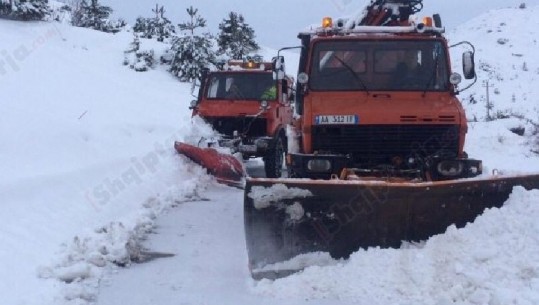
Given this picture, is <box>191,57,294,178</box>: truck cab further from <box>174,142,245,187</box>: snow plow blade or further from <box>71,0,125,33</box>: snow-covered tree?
<box>71,0,125,33</box>: snow-covered tree

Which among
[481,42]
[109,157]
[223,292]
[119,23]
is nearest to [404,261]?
[223,292]

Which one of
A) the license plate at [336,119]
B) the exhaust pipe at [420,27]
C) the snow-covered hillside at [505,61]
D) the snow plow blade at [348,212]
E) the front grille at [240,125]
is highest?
the exhaust pipe at [420,27]

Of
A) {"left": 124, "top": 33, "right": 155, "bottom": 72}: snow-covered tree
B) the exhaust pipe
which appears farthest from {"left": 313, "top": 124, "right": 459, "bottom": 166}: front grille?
{"left": 124, "top": 33, "right": 155, "bottom": 72}: snow-covered tree

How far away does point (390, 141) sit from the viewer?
6043mm

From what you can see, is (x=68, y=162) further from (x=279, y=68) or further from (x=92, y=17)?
(x=92, y=17)

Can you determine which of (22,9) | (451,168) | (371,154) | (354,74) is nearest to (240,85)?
(354,74)

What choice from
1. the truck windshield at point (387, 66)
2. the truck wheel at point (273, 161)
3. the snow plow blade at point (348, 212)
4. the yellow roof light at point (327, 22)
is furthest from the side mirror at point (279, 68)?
the truck wheel at point (273, 161)

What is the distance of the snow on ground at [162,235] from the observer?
14.5 ft

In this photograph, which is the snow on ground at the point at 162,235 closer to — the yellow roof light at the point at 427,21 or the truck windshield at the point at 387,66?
the truck windshield at the point at 387,66

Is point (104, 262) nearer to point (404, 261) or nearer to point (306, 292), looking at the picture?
point (306, 292)

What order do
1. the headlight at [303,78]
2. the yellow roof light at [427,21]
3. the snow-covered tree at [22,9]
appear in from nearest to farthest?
the headlight at [303,78]
the yellow roof light at [427,21]
the snow-covered tree at [22,9]

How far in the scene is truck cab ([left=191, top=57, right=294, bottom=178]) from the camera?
10.8 meters

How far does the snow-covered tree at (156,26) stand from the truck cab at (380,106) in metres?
26.6

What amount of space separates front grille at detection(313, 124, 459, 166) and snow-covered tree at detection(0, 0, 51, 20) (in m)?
19.7
